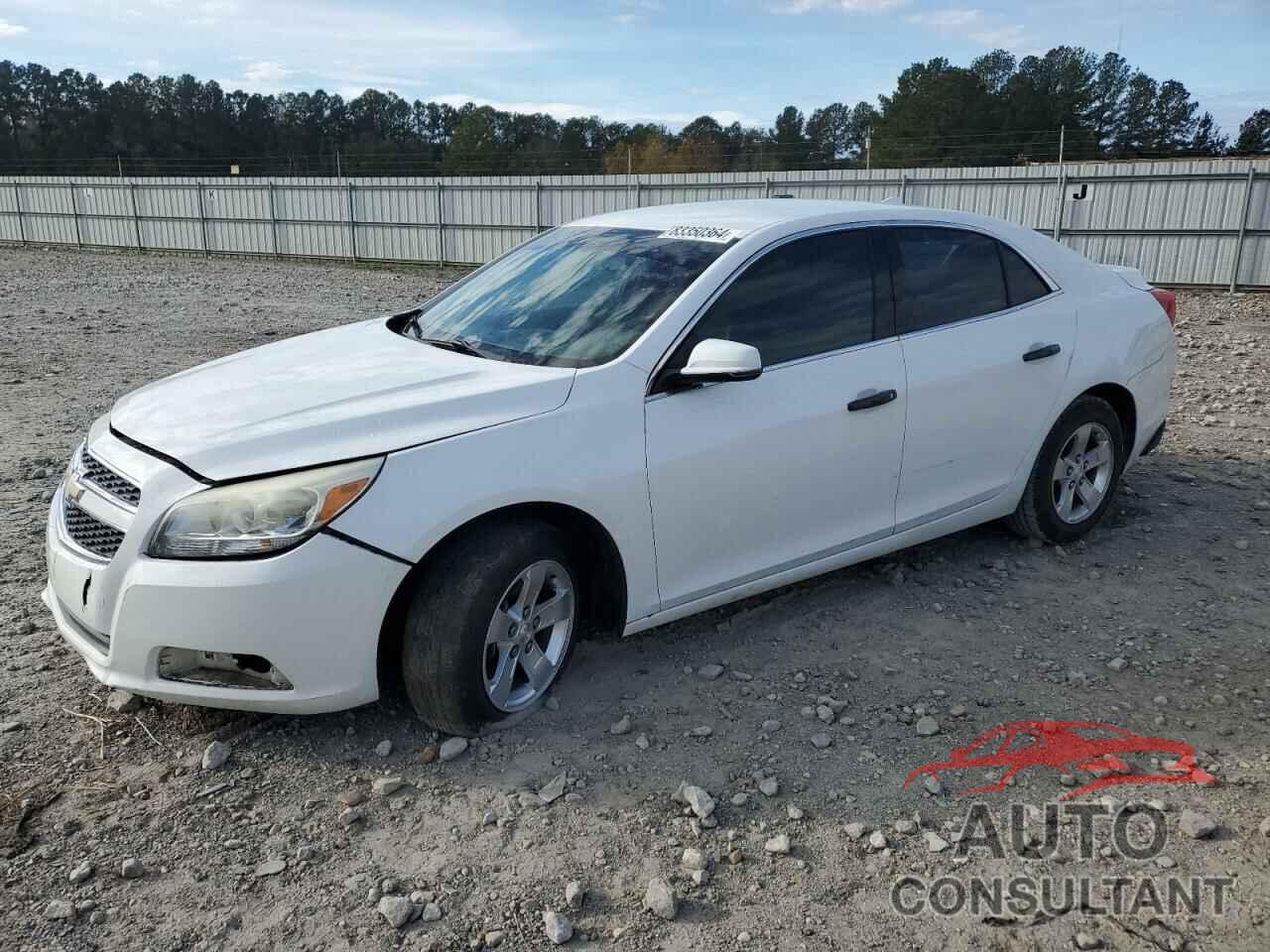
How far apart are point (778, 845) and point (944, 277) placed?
2656 millimetres

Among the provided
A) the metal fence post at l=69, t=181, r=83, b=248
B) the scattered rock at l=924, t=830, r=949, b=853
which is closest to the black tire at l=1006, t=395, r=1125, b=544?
the scattered rock at l=924, t=830, r=949, b=853

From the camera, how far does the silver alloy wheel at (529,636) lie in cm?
334

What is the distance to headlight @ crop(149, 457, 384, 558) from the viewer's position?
2.93 metres

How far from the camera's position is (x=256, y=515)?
294cm

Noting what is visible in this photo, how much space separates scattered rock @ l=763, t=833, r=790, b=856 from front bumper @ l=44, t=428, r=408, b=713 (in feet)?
4.15

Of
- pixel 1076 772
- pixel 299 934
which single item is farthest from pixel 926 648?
pixel 299 934

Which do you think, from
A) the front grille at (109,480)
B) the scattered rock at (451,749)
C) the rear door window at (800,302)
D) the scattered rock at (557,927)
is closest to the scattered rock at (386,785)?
the scattered rock at (451,749)

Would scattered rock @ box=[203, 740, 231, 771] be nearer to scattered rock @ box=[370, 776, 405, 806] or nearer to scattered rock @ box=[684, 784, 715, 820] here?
scattered rock @ box=[370, 776, 405, 806]

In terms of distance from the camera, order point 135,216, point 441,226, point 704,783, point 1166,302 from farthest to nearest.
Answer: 1. point 135,216
2. point 441,226
3. point 1166,302
4. point 704,783

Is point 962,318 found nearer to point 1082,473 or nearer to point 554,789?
point 1082,473

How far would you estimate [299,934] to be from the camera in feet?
8.38

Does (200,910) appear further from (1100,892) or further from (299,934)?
(1100,892)

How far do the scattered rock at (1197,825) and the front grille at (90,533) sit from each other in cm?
321

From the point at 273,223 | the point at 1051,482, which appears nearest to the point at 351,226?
the point at 273,223
